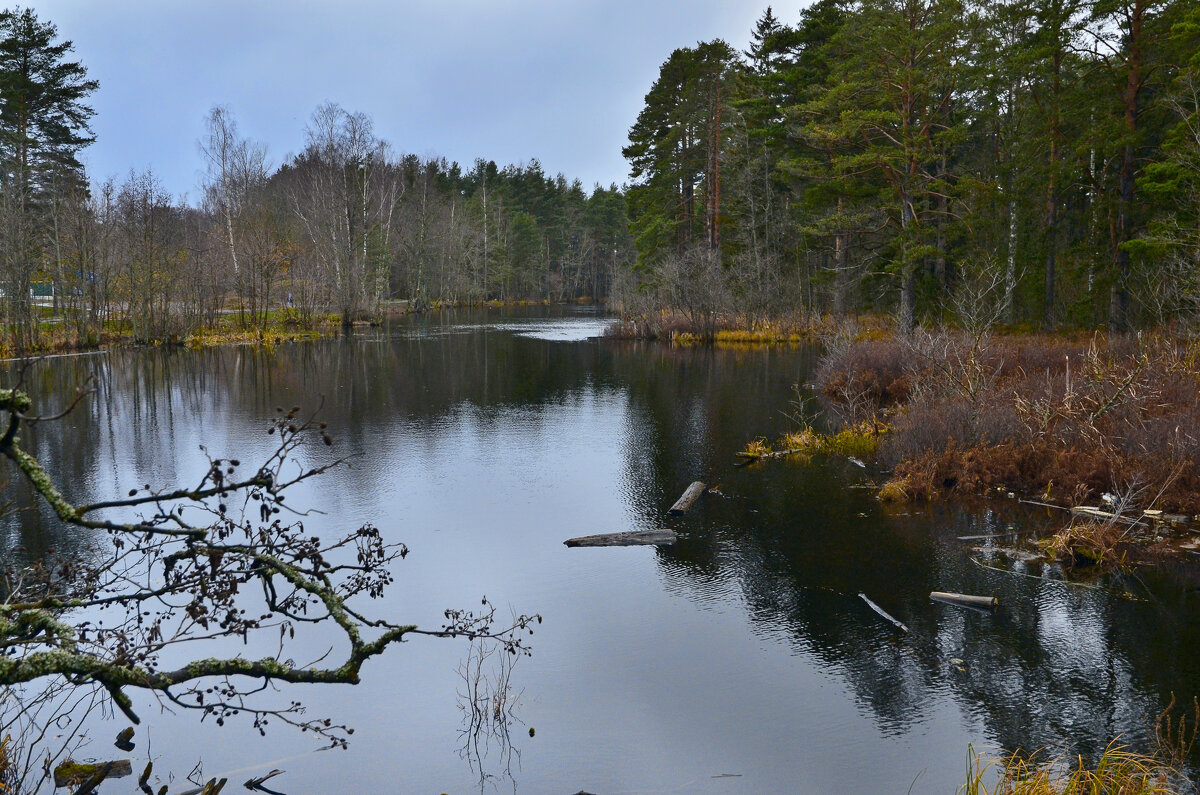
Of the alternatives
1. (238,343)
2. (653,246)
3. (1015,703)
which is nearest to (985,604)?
→ (1015,703)

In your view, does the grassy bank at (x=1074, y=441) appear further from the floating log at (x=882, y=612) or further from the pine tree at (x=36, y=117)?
the pine tree at (x=36, y=117)

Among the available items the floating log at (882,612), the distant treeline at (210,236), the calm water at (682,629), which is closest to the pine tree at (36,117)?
the distant treeline at (210,236)

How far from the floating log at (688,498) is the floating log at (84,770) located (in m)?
7.51

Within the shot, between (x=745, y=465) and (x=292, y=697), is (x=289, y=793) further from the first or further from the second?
(x=745, y=465)

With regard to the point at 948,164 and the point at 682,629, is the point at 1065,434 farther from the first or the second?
the point at 948,164

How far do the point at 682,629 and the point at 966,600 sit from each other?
2906 mm

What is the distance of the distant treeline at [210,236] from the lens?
113 feet

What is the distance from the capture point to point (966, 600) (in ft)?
28.1

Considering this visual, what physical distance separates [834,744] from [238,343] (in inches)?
1515

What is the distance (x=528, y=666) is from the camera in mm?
7633

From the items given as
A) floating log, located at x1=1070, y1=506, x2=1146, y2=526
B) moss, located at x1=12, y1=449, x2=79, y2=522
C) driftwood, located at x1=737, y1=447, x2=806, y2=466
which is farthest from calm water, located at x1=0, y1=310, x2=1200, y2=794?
moss, located at x1=12, y1=449, x2=79, y2=522

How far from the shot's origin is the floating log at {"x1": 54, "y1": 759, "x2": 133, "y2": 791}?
220 inches

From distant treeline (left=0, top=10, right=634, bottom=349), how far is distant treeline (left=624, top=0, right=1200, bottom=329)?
18813 mm

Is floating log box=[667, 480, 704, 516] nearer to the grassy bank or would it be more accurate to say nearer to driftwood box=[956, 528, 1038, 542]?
the grassy bank
